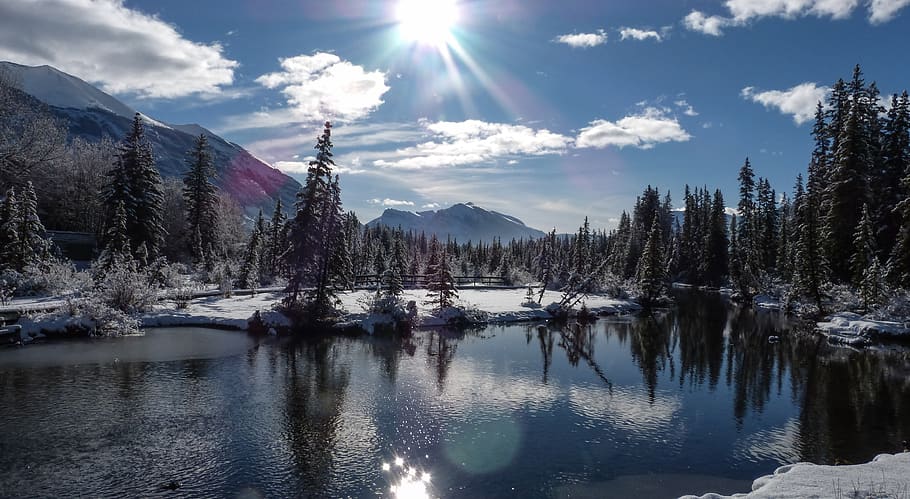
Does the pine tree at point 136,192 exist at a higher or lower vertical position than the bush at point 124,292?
higher

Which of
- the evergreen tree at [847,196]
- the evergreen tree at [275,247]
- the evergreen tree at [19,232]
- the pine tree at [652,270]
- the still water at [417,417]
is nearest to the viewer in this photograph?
the still water at [417,417]

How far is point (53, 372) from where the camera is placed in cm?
2130

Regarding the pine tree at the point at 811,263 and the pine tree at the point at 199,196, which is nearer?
the pine tree at the point at 811,263

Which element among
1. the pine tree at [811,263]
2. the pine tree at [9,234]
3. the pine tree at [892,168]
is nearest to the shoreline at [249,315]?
the pine tree at [9,234]

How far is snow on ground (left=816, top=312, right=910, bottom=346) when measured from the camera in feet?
119

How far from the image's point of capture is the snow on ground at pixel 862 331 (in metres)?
36.2

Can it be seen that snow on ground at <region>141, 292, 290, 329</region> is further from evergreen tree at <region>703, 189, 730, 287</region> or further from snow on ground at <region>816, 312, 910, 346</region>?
evergreen tree at <region>703, 189, 730, 287</region>

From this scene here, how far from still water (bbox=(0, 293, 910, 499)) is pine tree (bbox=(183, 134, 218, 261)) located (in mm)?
30938

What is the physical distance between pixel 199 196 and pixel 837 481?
63517mm

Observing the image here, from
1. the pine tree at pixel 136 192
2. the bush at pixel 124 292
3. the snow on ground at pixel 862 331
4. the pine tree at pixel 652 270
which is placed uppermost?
the pine tree at pixel 136 192

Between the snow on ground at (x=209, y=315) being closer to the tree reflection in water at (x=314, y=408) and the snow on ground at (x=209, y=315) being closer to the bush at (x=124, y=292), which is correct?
the bush at (x=124, y=292)

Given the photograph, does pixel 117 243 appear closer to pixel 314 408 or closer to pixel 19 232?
pixel 19 232

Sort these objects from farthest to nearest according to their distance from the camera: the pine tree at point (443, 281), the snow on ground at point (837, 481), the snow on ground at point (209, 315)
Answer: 1. the pine tree at point (443, 281)
2. the snow on ground at point (209, 315)
3. the snow on ground at point (837, 481)

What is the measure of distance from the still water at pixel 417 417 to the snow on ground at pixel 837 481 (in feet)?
3.95
